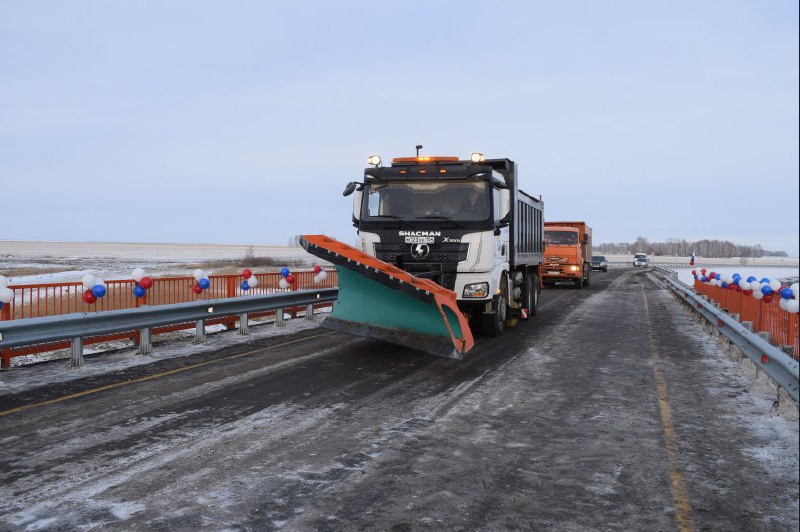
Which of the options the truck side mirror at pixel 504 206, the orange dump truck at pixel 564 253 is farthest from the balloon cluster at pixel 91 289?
the orange dump truck at pixel 564 253

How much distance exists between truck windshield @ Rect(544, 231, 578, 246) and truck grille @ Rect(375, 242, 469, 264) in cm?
2024

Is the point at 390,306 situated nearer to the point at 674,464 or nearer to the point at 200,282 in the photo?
the point at 200,282

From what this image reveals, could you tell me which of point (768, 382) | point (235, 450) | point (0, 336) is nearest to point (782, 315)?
point (768, 382)

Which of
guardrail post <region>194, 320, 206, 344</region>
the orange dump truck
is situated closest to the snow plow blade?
guardrail post <region>194, 320, 206, 344</region>

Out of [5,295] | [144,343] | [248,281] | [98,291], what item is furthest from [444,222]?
[5,295]

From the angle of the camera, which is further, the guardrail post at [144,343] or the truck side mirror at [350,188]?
the truck side mirror at [350,188]

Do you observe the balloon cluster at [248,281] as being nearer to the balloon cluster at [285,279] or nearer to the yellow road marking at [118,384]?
the balloon cluster at [285,279]

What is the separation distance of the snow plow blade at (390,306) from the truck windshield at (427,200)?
1.69 metres

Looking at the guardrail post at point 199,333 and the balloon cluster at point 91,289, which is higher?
the balloon cluster at point 91,289

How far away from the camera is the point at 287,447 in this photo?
5652 millimetres

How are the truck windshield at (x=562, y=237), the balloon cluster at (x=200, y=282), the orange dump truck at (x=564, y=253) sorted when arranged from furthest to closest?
the truck windshield at (x=562, y=237)
the orange dump truck at (x=564, y=253)
the balloon cluster at (x=200, y=282)

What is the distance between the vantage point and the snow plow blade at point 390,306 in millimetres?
9203

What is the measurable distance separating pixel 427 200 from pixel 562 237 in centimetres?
2027

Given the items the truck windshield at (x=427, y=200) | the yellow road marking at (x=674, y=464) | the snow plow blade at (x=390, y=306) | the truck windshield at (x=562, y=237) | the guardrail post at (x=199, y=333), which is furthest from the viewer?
the truck windshield at (x=562, y=237)
